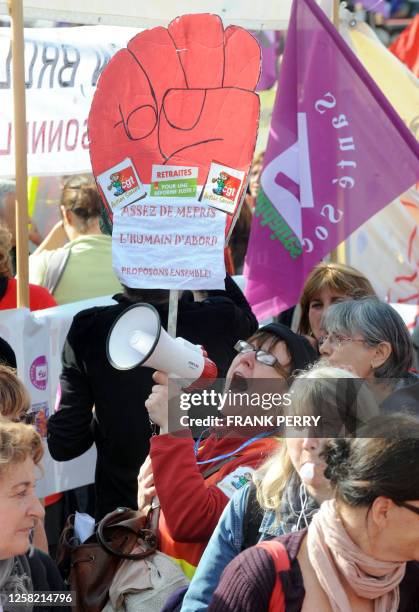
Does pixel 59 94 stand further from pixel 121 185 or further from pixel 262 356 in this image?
pixel 262 356

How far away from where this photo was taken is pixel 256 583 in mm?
2059

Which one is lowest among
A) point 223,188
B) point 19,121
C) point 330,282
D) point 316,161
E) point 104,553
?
point 104,553

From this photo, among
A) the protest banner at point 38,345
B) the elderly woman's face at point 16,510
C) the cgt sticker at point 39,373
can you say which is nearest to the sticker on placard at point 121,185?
the protest banner at point 38,345

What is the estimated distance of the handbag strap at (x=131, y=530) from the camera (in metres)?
2.76

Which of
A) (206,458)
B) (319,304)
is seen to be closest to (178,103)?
(319,304)

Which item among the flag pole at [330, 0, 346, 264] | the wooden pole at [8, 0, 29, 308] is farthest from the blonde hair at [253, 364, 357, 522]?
the flag pole at [330, 0, 346, 264]

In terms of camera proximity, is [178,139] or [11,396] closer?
[11,396]

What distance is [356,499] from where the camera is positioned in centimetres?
206

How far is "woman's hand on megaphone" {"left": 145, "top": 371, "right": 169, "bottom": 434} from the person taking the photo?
285cm

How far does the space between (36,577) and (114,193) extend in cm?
180

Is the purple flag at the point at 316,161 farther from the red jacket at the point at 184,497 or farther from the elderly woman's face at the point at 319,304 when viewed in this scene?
the red jacket at the point at 184,497

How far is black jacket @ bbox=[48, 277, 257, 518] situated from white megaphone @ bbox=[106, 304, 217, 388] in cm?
43

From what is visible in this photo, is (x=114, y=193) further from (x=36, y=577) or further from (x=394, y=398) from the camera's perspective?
(x=36, y=577)

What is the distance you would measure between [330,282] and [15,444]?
2.25 metres
